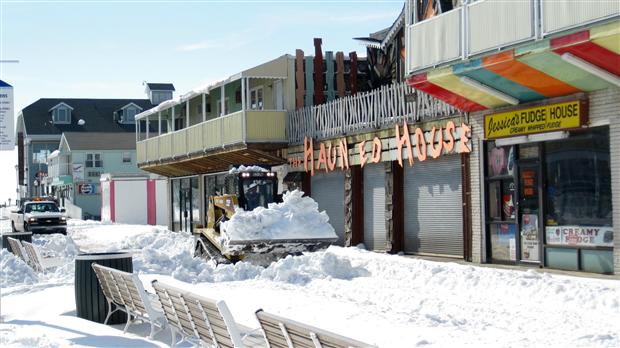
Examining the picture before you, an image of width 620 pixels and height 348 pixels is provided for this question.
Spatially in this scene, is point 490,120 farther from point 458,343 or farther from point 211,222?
point 458,343

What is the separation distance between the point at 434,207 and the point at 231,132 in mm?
10920

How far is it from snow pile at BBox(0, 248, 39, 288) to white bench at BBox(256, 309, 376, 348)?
11293mm

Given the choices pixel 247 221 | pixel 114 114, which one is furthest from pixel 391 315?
pixel 114 114

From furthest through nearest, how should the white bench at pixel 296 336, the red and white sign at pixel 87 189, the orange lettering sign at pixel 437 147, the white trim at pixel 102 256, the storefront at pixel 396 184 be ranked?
the red and white sign at pixel 87 189 → the storefront at pixel 396 184 → the orange lettering sign at pixel 437 147 → the white trim at pixel 102 256 → the white bench at pixel 296 336

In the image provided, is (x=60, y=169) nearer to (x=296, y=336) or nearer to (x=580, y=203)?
(x=580, y=203)

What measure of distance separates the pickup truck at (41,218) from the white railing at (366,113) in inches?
699

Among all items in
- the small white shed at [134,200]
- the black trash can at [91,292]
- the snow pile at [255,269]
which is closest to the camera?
the black trash can at [91,292]

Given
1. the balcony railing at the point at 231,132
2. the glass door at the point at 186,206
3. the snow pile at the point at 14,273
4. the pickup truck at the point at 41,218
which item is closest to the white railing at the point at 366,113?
the balcony railing at the point at 231,132

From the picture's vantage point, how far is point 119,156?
78188mm

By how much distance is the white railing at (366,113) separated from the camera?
74.6 feet

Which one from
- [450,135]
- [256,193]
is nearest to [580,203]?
[450,135]

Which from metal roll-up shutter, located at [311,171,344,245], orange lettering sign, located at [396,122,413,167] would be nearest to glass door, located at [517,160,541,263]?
orange lettering sign, located at [396,122,413,167]

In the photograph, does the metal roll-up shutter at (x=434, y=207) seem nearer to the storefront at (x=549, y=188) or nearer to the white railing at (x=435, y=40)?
the storefront at (x=549, y=188)

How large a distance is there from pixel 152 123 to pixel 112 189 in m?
28.6
